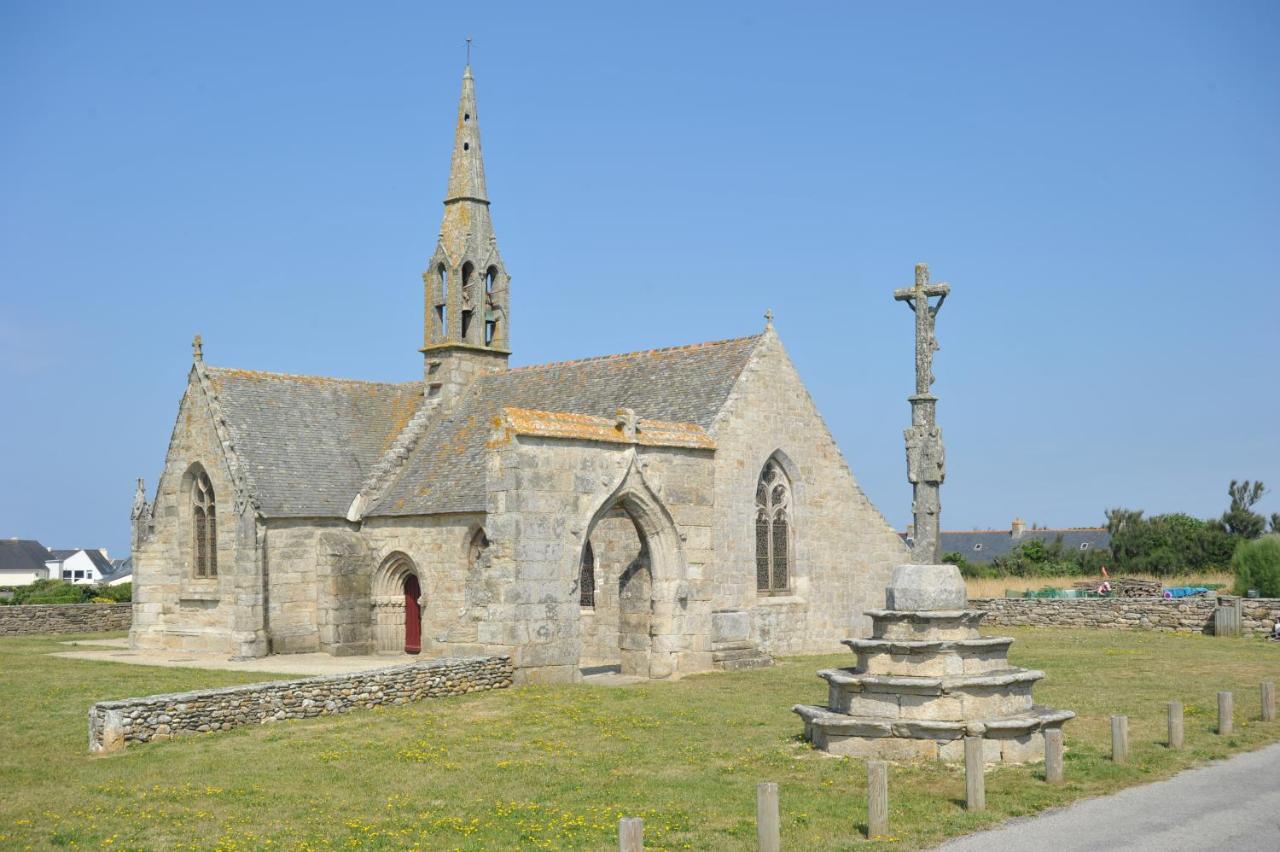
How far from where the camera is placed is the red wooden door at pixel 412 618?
29.6 meters

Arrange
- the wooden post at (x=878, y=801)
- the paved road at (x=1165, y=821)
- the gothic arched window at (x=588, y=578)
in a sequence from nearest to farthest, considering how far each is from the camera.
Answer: the paved road at (x=1165, y=821), the wooden post at (x=878, y=801), the gothic arched window at (x=588, y=578)

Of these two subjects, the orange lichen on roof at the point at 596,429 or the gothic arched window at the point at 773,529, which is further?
the gothic arched window at the point at 773,529

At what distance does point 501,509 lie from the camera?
21.1 m

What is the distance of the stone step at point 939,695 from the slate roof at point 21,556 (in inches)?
3404

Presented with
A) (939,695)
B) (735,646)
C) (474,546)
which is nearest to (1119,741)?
(939,695)

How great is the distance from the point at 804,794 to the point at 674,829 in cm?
182

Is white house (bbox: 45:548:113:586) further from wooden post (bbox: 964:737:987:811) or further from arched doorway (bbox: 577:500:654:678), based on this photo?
wooden post (bbox: 964:737:987:811)

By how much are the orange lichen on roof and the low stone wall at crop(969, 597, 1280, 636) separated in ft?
42.6

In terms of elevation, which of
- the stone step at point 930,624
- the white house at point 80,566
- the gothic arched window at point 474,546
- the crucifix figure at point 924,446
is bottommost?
the white house at point 80,566

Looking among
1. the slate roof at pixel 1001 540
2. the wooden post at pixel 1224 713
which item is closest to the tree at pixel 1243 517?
Result: the slate roof at pixel 1001 540

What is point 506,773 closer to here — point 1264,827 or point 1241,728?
point 1264,827

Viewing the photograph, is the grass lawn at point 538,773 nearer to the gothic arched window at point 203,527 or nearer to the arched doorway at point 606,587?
the arched doorway at point 606,587

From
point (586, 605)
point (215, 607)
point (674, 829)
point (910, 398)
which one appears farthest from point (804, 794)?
point (215, 607)

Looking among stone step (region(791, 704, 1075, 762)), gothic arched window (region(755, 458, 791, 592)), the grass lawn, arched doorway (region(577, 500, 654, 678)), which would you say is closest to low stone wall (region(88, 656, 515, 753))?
the grass lawn
